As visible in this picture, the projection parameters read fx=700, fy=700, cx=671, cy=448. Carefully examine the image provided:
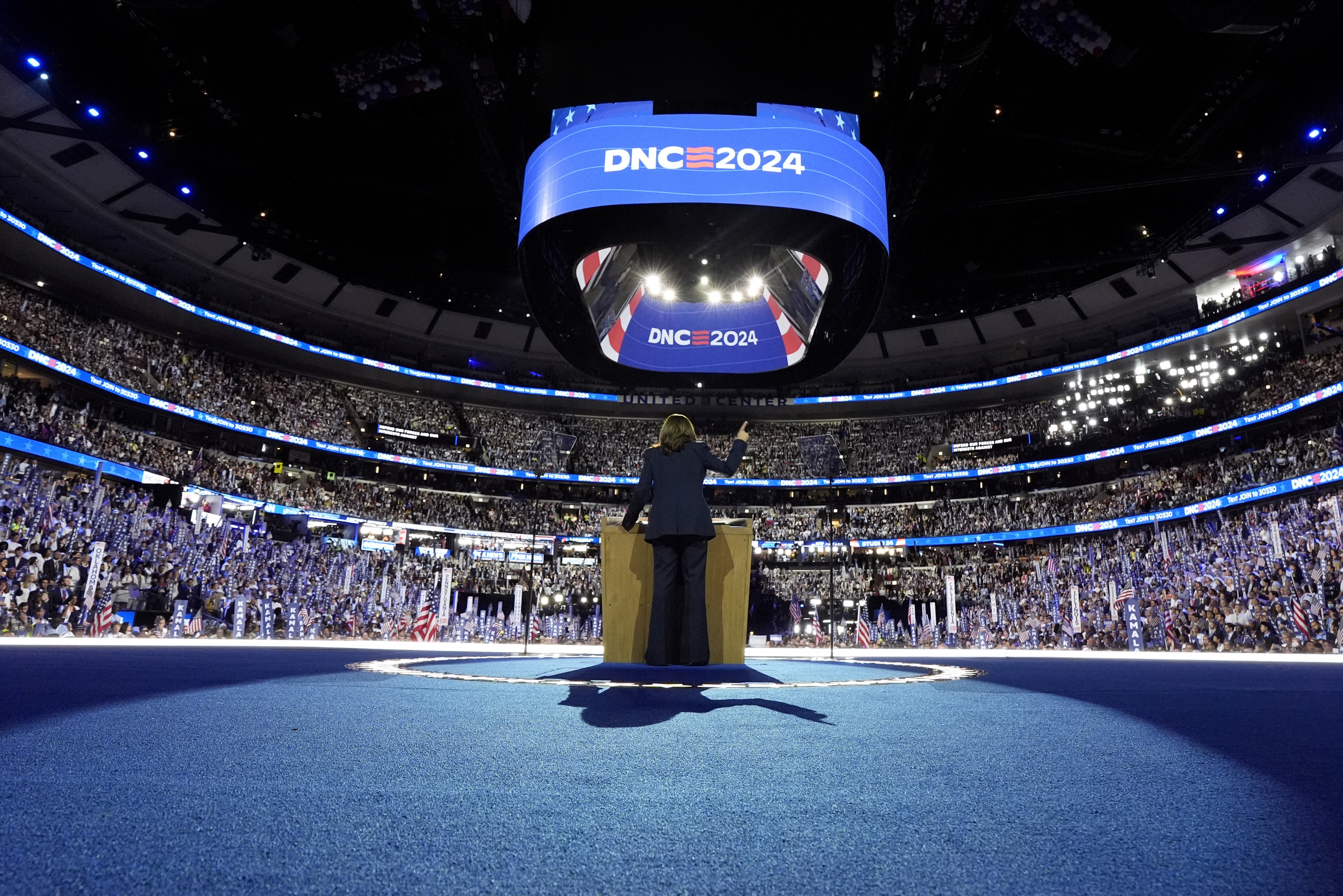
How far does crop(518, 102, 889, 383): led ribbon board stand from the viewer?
8.31 meters

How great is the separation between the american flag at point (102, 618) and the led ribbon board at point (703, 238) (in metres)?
10.2

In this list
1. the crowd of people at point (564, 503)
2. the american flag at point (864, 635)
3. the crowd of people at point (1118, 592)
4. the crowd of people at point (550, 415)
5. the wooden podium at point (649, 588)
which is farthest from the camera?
the crowd of people at point (550, 415)

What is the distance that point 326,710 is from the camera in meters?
2.70

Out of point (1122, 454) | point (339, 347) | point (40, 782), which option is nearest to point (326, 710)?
point (40, 782)

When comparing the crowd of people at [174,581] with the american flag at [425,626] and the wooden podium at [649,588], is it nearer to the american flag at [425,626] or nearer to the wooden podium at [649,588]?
the american flag at [425,626]

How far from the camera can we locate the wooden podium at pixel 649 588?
5.58 meters

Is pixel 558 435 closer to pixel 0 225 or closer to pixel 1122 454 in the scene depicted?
pixel 0 225

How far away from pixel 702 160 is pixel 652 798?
8.08 metres

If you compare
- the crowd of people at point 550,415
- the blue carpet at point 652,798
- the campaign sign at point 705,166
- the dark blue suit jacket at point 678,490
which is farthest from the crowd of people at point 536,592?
the blue carpet at point 652,798

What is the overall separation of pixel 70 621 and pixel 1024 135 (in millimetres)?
21866

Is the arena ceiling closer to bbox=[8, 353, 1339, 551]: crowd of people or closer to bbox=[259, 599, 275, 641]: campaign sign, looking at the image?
bbox=[8, 353, 1339, 551]: crowd of people

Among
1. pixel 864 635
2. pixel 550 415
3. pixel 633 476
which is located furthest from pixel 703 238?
pixel 550 415

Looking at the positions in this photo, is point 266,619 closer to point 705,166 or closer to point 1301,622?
point 705,166

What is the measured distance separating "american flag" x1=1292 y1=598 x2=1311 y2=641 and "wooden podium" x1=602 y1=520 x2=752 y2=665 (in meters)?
14.1
